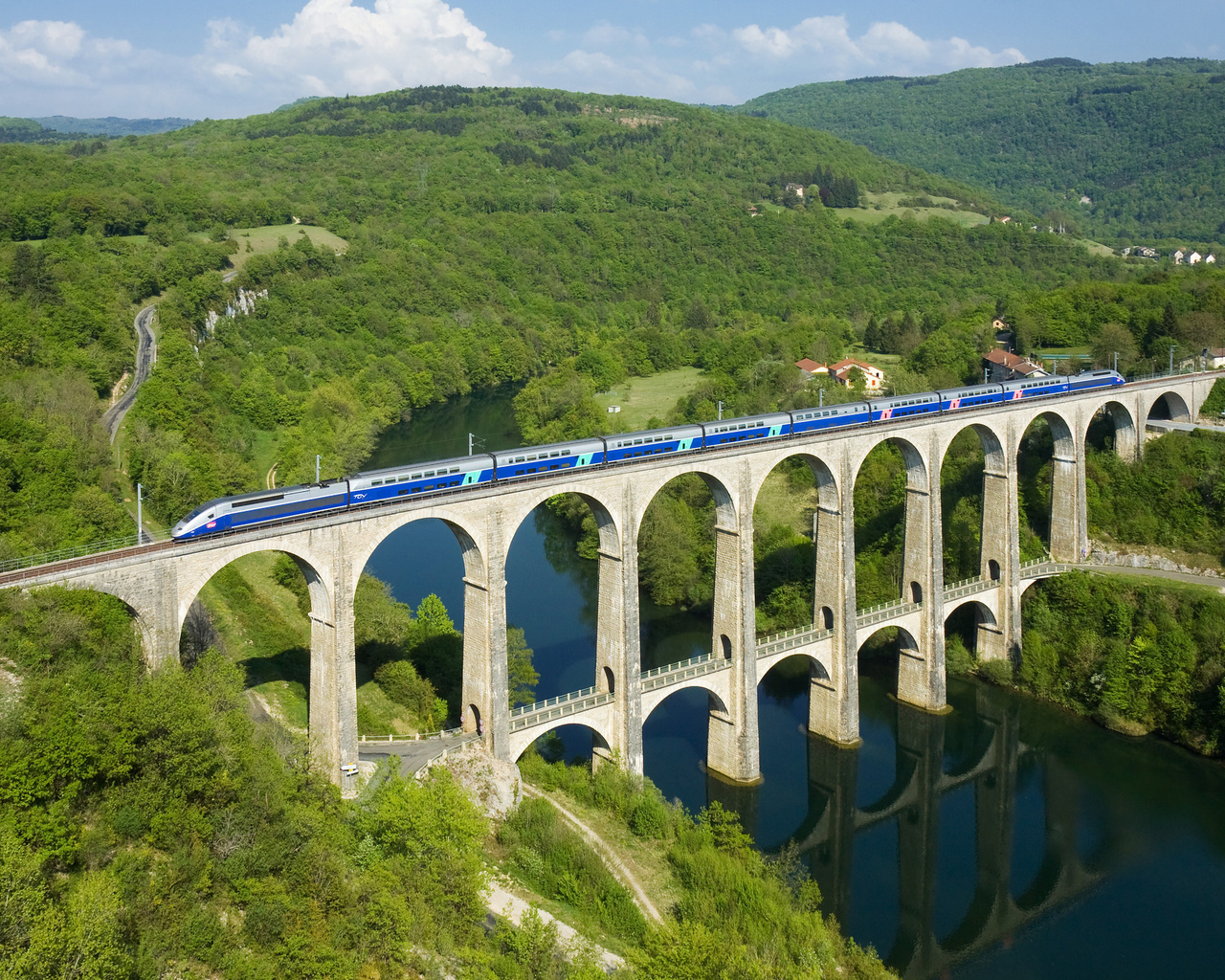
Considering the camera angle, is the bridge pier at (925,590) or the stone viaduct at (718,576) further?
the bridge pier at (925,590)

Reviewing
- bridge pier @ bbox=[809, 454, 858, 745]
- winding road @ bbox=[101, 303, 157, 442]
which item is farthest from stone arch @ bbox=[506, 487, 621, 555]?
winding road @ bbox=[101, 303, 157, 442]

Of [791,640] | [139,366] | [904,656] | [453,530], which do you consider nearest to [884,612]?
[904,656]

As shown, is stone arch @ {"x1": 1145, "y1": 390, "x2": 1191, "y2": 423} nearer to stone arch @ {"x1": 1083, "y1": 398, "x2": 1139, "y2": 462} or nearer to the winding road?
stone arch @ {"x1": 1083, "y1": 398, "x2": 1139, "y2": 462}

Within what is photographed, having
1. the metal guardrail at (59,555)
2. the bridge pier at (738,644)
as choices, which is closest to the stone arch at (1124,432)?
the bridge pier at (738,644)

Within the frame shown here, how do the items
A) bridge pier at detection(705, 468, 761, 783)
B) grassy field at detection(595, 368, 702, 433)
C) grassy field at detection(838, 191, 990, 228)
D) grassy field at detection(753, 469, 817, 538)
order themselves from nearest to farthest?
bridge pier at detection(705, 468, 761, 783), grassy field at detection(753, 469, 817, 538), grassy field at detection(595, 368, 702, 433), grassy field at detection(838, 191, 990, 228)

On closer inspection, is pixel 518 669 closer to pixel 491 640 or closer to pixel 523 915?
pixel 491 640

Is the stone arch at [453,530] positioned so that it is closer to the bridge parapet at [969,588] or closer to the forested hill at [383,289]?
the forested hill at [383,289]
